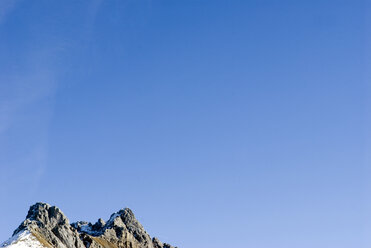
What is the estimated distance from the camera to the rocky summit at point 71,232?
120 metres

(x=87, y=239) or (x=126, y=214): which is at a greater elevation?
(x=126, y=214)

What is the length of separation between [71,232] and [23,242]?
30979 mm

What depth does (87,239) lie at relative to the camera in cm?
15462

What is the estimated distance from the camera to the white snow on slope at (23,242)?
111625 mm

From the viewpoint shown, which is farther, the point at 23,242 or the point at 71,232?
the point at 71,232

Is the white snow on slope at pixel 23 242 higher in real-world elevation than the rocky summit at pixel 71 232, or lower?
lower

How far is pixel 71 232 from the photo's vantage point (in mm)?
144125

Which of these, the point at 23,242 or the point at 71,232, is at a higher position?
the point at 71,232

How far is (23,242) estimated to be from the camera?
373 feet

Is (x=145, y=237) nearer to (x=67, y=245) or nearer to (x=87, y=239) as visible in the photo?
(x=87, y=239)

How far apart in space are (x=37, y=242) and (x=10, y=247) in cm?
828

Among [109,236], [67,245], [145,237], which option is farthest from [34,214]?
[145,237]

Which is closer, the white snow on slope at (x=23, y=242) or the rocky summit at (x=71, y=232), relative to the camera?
the white snow on slope at (x=23, y=242)

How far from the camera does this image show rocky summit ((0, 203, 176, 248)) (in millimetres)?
119750
